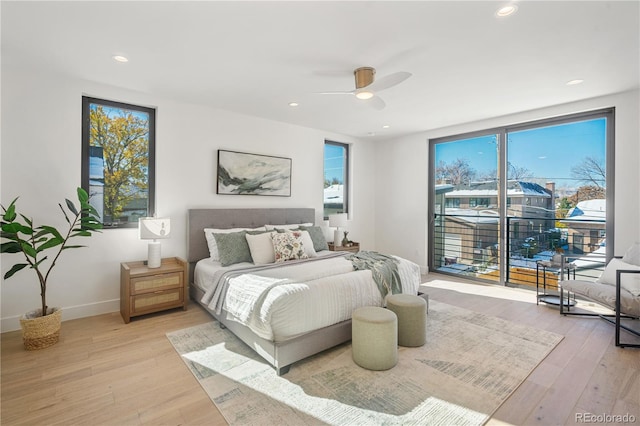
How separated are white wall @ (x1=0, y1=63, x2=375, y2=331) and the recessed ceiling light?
11.3ft

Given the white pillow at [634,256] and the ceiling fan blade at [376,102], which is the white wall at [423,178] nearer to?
the white pillow at [634,256]

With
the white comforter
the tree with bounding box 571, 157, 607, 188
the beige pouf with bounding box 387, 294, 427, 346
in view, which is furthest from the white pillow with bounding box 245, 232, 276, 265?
the tree with bounding box 571, 157, 607, 188

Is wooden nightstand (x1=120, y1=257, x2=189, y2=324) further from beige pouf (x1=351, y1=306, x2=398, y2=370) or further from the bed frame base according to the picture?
beige pouf (x1=351, y1=306, x2=398, y2=370)

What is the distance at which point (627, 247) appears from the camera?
12.0 feet

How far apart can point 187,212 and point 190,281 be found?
3.06 feet

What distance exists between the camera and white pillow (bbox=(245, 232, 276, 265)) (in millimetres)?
3651

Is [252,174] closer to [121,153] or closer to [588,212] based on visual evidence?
[121,153]

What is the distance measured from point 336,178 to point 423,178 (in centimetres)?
167

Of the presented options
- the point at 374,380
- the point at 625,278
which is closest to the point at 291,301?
the point at 374,380

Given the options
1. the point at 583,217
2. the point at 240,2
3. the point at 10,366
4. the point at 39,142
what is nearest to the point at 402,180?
the point at 583,217

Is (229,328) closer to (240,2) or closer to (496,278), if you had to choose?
(240,2)

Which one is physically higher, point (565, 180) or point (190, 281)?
point (565, 180)

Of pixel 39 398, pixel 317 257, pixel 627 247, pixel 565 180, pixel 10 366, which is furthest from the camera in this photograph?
pixel 565 180

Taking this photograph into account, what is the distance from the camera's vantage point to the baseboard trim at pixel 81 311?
3.03 metres
